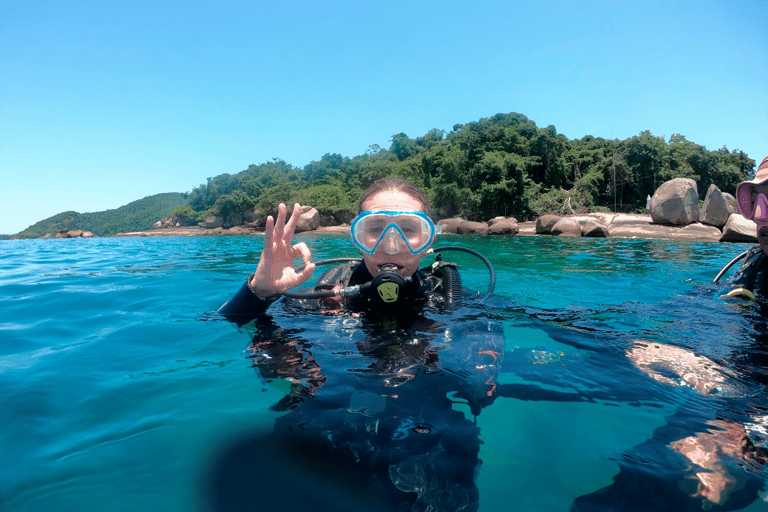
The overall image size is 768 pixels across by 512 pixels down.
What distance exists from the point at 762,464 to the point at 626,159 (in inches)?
1154

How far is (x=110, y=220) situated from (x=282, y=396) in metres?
109

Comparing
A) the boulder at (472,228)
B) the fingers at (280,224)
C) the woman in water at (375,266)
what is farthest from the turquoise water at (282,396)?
the boulder at (472,228)

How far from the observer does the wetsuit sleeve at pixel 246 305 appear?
2090 mm

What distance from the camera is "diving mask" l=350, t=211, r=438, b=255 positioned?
224 cm

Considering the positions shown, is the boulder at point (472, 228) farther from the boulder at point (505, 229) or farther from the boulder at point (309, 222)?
the boulder at point (309, 222)

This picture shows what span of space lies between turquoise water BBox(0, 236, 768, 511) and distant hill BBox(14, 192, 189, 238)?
85307 mm

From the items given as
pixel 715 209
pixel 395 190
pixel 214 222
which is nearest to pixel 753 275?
pixel 395 190

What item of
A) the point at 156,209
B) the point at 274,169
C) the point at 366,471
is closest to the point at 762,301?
the point at 366,471

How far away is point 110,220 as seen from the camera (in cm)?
9125

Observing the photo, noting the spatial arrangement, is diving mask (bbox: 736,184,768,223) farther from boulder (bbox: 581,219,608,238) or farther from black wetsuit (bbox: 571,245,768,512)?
boulder (bbox: 581,219,608,238)

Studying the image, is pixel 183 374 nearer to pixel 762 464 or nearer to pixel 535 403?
pixel 535 403

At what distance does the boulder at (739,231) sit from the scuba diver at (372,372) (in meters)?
14.8

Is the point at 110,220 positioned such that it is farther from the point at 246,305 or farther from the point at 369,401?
the point at 369,401

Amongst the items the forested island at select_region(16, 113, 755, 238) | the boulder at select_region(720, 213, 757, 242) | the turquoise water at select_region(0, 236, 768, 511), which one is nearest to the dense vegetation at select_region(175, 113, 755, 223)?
the forested island at select_region(16, 113, 755, 238)
